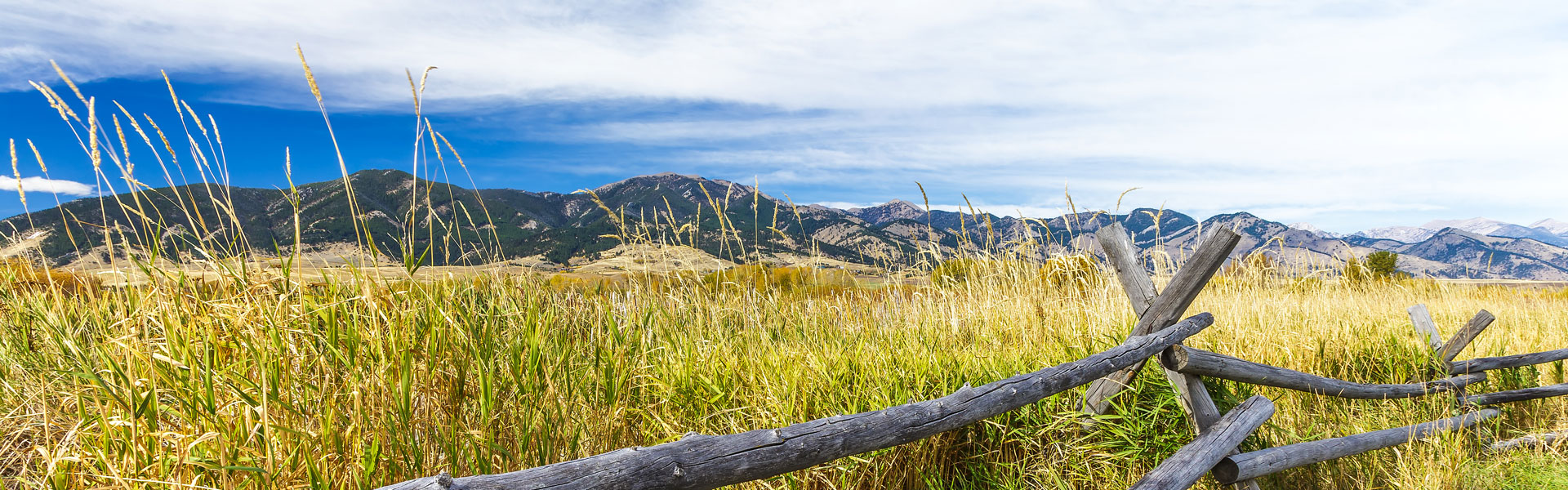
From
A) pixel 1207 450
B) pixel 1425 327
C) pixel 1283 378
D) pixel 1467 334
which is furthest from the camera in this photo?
pixel 1425 327

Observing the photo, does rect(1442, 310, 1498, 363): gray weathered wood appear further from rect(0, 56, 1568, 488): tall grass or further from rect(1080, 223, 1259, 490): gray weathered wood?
rect(1080, 223, 1259, 490): gray weathered wood

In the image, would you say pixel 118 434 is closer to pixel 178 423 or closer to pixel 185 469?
pixel 178 423

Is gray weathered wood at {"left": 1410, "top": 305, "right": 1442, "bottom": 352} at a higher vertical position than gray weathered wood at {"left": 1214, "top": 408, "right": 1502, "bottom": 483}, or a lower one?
higher

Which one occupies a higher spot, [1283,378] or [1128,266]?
[1128,266]

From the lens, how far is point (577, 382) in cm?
277

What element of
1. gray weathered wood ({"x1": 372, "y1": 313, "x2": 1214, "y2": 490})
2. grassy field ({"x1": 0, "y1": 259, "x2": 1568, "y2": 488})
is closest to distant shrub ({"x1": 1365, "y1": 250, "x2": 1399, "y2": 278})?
grassy field ({"x1": 0, "y1": 259, "x2": 1568, "y2": 488})

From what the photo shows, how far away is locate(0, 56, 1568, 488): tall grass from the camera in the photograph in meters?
1.95

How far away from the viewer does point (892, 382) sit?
10.4 ft

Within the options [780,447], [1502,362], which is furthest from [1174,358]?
[1502,362]

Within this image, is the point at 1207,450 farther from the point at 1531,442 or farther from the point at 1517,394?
the point at 1517,394

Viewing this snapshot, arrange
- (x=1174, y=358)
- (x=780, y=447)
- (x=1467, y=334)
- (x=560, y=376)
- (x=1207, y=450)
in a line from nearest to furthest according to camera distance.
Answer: (x=780, y=447) < (x=560, y=376) < (x=1207, y=450) < (x=1174, y=358) < (x=1467, y=334)

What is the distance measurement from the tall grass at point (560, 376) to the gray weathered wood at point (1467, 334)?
9.4 inches

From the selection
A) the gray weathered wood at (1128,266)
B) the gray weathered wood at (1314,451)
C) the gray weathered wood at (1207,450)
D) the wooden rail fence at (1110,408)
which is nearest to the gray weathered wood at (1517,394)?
the wooden rail fence at (1110,408)

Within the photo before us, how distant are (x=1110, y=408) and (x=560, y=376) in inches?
106
